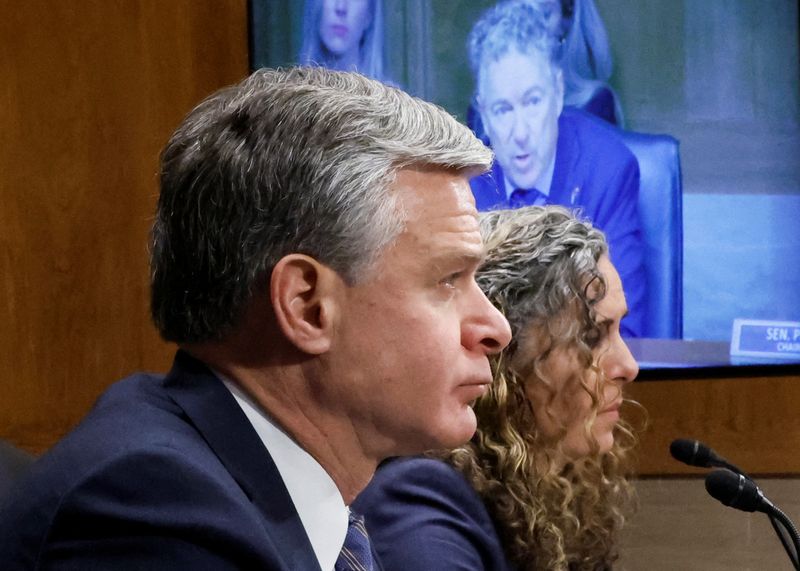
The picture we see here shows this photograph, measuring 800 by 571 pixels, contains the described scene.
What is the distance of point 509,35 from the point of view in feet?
9.10

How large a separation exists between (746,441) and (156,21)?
69.3 inches

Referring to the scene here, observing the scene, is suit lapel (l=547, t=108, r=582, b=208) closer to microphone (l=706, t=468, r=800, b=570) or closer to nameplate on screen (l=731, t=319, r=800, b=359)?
nameplate on screen (l=731, t=319, r=800, b=359)

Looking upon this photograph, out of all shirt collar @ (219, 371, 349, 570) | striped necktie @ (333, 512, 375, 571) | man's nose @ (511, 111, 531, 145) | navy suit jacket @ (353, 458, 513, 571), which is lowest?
navy suit jacket @ (353, 458, 513, 571)

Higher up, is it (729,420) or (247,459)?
(247,459)

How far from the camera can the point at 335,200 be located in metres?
1.07

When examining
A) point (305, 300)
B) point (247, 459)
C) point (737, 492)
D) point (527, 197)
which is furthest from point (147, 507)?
point (527, 197)

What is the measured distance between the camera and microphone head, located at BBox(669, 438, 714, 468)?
5.84 feet

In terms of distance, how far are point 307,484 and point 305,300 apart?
170 mm

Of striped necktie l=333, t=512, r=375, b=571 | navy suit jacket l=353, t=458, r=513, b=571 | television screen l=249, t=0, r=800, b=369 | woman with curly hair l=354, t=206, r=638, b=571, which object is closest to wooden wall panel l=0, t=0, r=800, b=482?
television screen l=249, t=0, r=800, b=369

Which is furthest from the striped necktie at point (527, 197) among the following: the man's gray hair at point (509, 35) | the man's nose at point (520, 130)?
the man's gray hair at point (509, 35)

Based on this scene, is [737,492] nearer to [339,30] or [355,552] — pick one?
[355,552]

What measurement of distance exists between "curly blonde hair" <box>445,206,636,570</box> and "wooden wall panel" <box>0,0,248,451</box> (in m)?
1.19

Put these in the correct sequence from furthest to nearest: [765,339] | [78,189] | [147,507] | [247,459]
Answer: [78,189]
[765,339]
[247,459]
[147,507]

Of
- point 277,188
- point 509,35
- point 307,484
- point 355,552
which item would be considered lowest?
point 355,552
